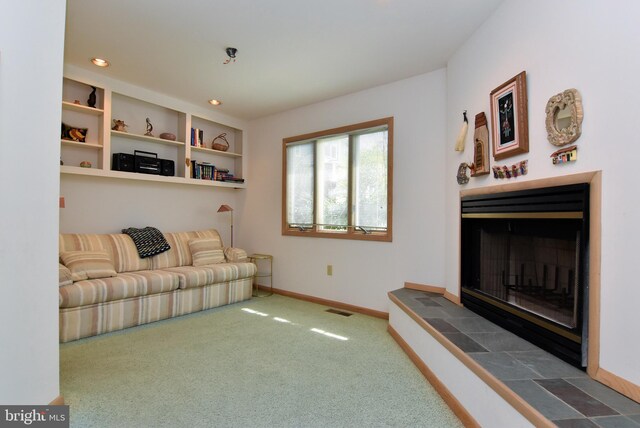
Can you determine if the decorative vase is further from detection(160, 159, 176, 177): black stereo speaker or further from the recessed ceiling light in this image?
the recessed ceiling light

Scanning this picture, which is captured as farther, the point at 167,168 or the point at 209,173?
the point at 209,173

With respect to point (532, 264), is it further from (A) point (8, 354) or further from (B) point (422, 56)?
(A) point (8, 354)

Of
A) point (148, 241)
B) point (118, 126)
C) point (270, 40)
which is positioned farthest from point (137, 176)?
point (270, 40)

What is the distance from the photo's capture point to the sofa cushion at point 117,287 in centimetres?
273

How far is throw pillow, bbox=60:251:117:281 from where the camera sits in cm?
299

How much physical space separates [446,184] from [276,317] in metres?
2.25

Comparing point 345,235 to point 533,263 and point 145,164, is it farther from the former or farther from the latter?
point 145,164

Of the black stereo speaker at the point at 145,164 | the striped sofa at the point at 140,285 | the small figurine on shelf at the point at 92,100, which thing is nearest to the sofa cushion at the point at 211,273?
the striped sofa at the point at 140,285

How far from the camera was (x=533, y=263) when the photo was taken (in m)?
2.07

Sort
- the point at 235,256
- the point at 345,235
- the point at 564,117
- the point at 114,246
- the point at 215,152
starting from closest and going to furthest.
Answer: the point at 564,117, the point at 114,246, the point at 345,235, the point at 235,256, the point at 215,152

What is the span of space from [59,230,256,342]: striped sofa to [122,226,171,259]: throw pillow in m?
0.07

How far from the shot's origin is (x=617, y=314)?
137cm

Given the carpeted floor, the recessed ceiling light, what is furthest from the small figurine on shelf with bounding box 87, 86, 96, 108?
the carpeted floor

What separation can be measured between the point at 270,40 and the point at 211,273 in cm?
256
